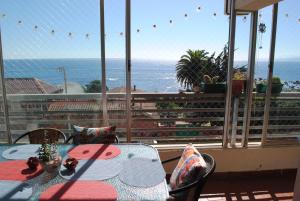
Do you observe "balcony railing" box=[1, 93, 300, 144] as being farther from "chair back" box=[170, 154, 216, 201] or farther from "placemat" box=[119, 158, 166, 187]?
"chair back" box=[170, 154, 216, 201]

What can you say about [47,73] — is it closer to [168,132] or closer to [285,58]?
[168,132]

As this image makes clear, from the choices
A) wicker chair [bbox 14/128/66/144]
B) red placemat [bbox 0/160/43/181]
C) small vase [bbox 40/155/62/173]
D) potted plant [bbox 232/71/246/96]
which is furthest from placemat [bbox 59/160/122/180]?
potted plant [bbox 232/71/246/96]

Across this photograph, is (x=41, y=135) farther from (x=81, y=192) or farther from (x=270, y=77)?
(x=270, y=77)

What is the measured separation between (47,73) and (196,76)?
173 centimetres

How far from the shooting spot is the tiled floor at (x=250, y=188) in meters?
2.78

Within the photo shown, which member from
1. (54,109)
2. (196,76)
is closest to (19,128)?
(54,109)

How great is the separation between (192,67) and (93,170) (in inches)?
70.4

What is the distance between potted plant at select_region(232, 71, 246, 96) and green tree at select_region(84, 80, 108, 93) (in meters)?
1.59

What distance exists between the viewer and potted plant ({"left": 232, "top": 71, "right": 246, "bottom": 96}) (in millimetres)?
3109

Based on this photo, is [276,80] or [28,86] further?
[276,80]

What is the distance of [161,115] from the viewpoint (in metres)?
3.21

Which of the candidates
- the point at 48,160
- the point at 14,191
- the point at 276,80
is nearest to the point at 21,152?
the point at 48,160

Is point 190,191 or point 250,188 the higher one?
point 190,191

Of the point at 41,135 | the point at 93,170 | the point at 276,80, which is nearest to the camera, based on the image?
the point at 93,170
